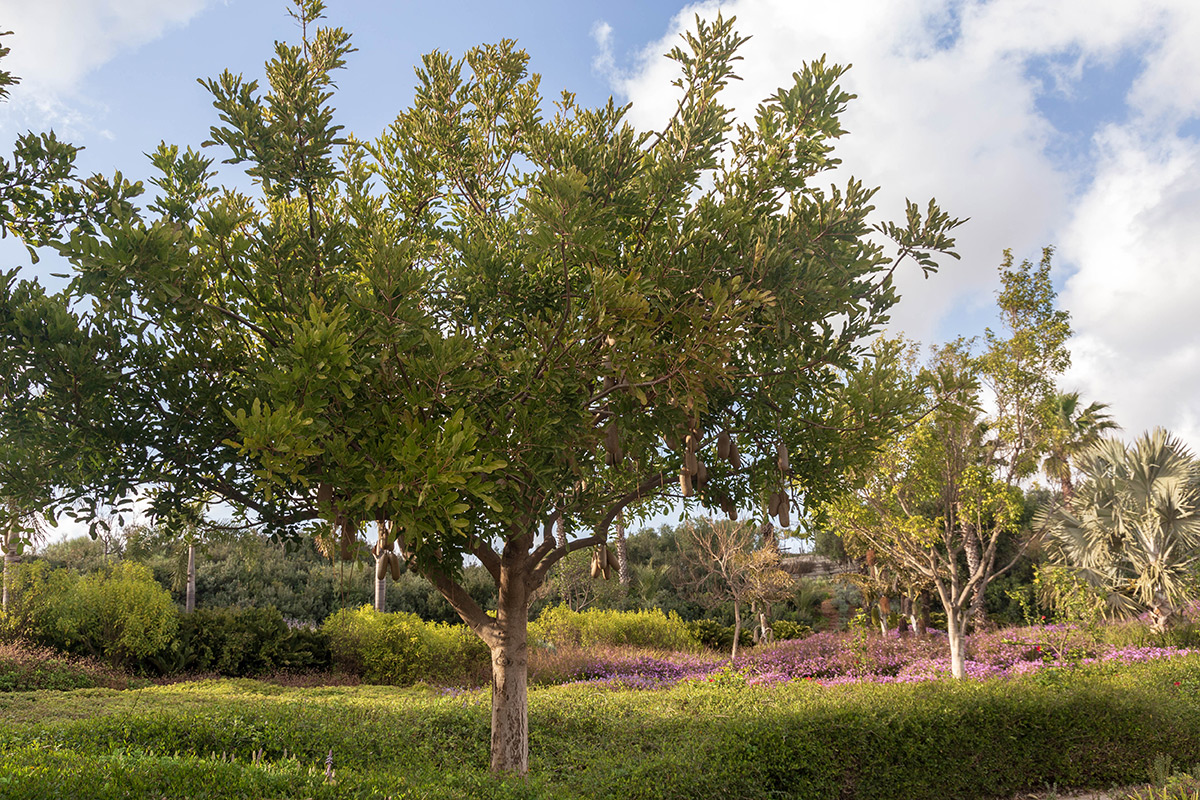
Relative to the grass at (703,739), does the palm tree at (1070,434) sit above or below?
above

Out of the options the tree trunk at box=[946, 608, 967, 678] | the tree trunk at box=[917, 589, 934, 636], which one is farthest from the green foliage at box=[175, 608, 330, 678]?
the tree trunk at box=[917, 589, 934, 636]

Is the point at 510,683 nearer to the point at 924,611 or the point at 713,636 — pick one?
the point at 713,636

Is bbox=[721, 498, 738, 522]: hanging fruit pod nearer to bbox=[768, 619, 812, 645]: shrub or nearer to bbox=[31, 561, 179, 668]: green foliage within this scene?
bbox=[31, 561, 179, 668]: green foliage

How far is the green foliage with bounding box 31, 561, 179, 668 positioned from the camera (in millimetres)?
15961

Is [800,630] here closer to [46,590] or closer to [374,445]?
[46,590]

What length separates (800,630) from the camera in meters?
23.3

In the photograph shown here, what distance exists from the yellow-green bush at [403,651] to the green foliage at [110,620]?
11.9 ft

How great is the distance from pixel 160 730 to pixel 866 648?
46.9 feet

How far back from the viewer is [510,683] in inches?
253

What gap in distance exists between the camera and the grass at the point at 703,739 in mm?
6246

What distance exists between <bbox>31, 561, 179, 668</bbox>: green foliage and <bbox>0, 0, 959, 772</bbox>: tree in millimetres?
13145

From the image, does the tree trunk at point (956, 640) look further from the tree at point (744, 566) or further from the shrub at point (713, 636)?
the shrub at point (713, 636)

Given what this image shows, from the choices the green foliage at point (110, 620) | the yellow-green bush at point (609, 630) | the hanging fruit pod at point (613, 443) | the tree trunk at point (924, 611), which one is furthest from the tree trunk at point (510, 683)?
the tree trunk at point (924, 611)

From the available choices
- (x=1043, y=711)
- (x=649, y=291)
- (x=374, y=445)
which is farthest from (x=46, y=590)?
(x=1043, y=711)
